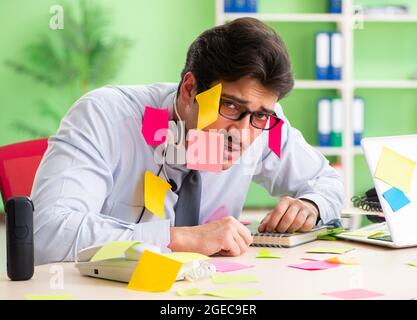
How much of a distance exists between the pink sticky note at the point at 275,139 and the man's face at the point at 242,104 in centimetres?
Result: 36

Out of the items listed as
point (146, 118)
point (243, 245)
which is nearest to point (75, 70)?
point (146, 118)

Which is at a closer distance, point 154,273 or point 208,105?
point 154,273

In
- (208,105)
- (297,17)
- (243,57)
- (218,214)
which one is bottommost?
(218,214)

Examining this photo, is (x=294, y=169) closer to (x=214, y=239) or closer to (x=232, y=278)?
(x=214, y=239)

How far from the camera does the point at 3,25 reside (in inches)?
205

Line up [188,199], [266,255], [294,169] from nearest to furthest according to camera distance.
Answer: [266,255] < [188,199] < [294,169]

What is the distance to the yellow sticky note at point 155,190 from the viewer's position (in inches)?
74.6

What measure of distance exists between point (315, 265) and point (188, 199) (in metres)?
0.54

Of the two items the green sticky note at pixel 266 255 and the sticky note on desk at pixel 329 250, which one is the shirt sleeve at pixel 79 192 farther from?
the sticky note on desk at pixel 329 250

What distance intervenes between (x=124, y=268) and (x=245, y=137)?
0.62 m

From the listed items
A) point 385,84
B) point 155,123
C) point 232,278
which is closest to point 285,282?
point 232,278

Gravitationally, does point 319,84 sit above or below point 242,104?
below

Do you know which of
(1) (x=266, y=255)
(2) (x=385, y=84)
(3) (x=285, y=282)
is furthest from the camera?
(2) (x=385, y=84)

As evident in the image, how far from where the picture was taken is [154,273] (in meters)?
1.30
